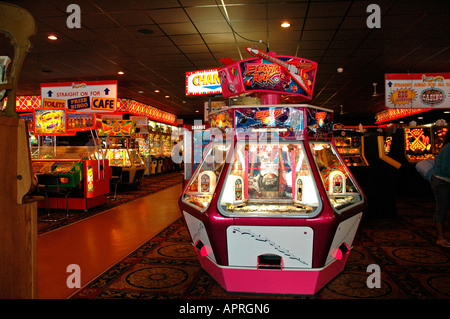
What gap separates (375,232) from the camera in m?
4.75

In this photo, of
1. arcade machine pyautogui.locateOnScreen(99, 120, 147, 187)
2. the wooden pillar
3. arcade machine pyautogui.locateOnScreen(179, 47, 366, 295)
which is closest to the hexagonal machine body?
arcade machine pyautogui.locateOnScreen(179, 47, 366, 295)

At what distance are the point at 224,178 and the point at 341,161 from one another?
131 centimetres

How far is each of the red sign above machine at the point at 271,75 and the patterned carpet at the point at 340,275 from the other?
183cm

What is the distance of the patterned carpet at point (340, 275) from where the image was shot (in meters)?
2.72

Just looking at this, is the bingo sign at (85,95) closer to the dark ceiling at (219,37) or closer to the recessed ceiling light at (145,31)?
the dark ceiling at (219,37)

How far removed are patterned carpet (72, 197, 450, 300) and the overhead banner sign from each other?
4368mm

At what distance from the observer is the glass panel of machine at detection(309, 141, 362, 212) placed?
3.28 m

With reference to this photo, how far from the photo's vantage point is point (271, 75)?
316 centimetres

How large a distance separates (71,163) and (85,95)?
2701mm

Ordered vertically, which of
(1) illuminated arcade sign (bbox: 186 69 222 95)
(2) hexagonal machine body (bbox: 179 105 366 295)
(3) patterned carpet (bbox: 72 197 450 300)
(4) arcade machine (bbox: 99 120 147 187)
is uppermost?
(1) illuminated arcade sign (bbox: 186 69 222 95)

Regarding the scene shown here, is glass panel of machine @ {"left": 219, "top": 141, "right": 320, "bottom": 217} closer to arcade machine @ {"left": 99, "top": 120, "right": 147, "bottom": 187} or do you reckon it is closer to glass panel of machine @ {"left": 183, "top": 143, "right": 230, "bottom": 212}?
glass panel of machine @ {"left": 183, "top": 143, "right": 230, "bottom": 212}

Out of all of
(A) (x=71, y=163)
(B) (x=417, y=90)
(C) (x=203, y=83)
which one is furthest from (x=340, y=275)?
(B) (x=417, y=90)

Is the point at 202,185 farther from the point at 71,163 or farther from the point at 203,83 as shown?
the point at 71,163
